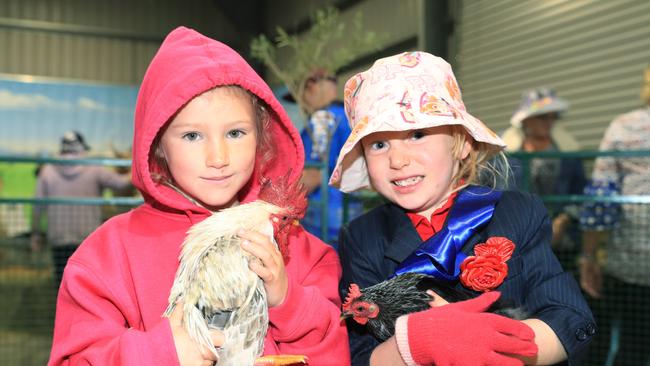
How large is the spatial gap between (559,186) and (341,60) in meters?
2.06

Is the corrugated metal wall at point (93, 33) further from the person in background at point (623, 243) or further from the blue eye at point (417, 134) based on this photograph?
the blue eye at point (417, 134)

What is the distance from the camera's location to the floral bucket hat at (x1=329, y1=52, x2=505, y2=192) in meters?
1.91

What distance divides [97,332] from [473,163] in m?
1.31

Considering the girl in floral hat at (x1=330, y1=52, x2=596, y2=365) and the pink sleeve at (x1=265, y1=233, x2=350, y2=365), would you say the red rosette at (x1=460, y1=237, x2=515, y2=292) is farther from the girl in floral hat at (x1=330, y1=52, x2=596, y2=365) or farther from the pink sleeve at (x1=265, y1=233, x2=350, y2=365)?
the pink sleeve at (x1=265, y1=233, x2=350, y2=365)

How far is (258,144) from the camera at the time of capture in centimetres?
205

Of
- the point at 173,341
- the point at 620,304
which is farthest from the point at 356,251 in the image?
the point at 620,304

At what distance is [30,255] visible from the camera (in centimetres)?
643

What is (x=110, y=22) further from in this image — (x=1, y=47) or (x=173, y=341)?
(x=173, y=341)

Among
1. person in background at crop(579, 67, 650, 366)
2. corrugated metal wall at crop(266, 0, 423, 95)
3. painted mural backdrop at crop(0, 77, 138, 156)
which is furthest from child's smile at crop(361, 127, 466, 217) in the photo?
painted mural backdrop at crop(0, 77, 138, 156)

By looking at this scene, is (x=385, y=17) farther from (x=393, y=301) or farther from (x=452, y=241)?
(x=393, y=301)

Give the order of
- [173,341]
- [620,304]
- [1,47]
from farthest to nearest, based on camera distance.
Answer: [1,47], [620,304], [173,341]

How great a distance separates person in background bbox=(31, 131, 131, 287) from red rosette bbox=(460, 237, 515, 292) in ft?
12.5

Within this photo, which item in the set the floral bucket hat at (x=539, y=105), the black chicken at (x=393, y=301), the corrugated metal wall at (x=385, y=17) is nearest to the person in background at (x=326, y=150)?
the floral bucket hat at (x=539, y=105)

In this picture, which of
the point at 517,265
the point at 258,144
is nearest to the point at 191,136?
the point at 258,144
